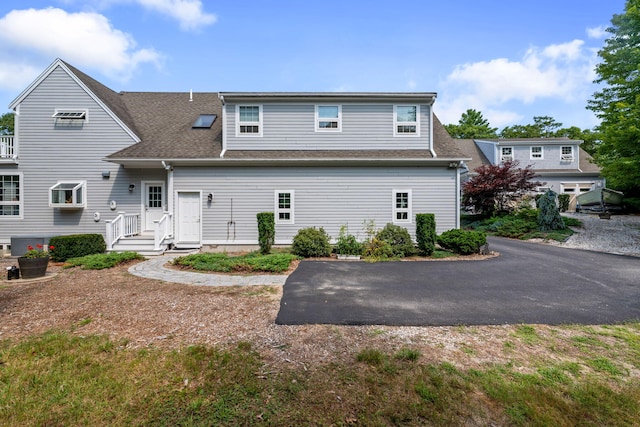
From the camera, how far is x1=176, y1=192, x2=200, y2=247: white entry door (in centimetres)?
1083

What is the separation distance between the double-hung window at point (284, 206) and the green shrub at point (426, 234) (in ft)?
15.9

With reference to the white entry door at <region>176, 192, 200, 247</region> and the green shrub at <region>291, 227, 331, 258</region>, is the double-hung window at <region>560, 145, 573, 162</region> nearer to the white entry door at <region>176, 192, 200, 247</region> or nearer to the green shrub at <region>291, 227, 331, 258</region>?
the green shrub at <region>291, 227, 331, 258</region>

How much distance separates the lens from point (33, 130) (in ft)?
36.1

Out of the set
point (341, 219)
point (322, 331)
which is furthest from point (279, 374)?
point (341, 219)

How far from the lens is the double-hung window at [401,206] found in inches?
430

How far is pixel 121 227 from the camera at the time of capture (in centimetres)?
1032

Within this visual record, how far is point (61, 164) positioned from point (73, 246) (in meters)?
4.18

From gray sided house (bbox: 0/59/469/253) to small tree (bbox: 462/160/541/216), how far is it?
740 centimetres

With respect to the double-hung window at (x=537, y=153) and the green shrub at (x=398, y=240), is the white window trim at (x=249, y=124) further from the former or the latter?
the double-hung window at (x=537, y=153)

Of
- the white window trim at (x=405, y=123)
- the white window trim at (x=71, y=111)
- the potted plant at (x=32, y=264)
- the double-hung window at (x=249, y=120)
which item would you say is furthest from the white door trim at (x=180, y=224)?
the white window trim at (x=405, y=123)

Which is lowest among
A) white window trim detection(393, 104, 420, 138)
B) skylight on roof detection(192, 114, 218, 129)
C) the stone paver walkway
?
the stone paver walkway

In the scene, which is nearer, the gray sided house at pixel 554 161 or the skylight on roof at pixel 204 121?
the skylight on roof at pixel 204 121

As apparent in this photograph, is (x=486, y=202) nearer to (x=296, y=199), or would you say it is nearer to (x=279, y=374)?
(x=296, y=199)

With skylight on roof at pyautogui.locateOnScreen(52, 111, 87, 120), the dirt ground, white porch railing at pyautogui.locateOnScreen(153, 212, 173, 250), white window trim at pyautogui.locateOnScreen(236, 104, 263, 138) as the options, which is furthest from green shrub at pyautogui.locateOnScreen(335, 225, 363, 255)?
skylight on roof at pyautogui.locateOnScreen(52, 111, 87, 120)
